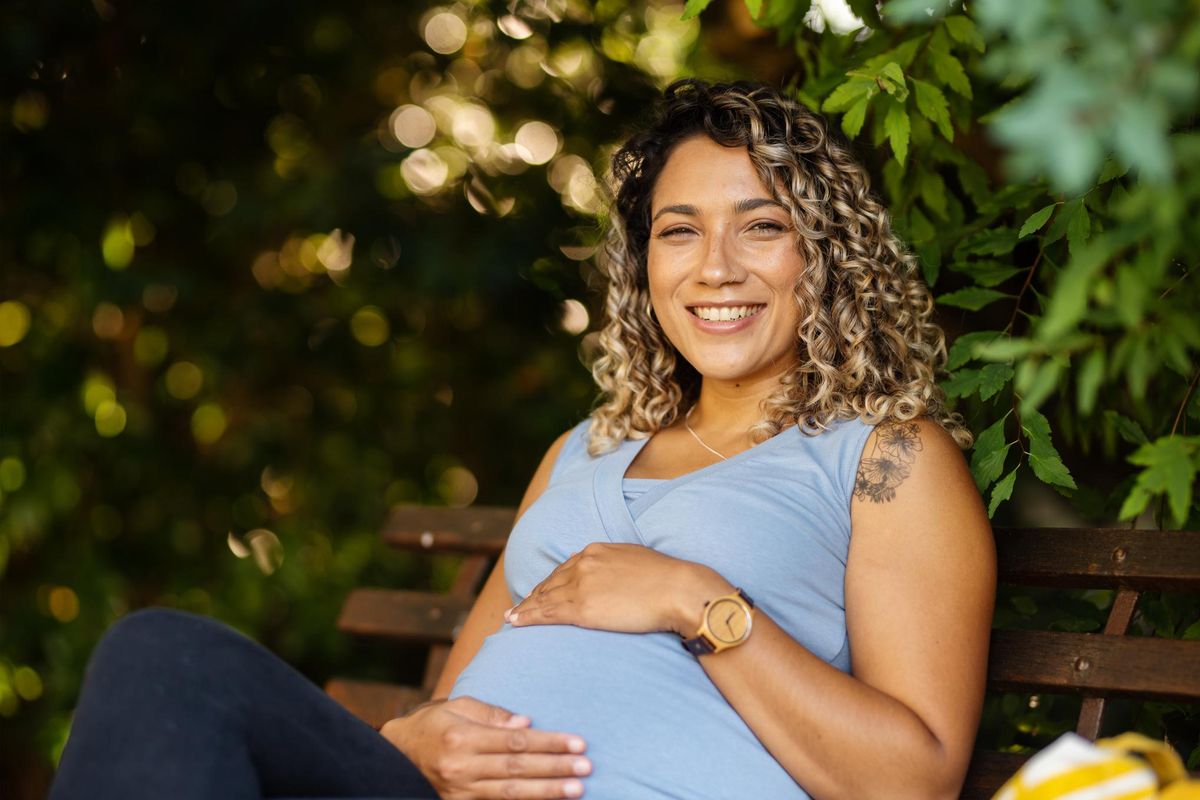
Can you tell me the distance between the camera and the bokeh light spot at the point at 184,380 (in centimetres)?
470

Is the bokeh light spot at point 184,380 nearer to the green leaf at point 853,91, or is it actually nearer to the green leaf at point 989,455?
the green leaf at point 853,91

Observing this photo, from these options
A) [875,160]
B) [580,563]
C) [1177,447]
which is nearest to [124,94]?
[875,160]

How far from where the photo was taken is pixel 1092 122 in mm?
1079

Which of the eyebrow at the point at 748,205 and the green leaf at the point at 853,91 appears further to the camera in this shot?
the eyebrow at the point at 748,205

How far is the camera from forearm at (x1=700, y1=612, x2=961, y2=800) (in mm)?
1885

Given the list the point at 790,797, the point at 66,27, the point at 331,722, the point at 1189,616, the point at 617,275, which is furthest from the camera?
the point at 66,27

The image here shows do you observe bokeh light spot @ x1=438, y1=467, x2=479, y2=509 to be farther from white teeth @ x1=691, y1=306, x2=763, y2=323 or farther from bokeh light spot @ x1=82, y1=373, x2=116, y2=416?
white teeth @ x1=691, y1=306, x2=763, y2=323

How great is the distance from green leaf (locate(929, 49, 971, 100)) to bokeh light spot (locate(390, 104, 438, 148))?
2417 millimetres

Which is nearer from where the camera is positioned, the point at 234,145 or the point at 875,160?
the point at 875,160

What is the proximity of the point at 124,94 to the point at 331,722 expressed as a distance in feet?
9.57

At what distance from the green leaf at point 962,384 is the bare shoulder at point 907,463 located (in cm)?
16

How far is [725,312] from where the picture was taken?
2.41 meters

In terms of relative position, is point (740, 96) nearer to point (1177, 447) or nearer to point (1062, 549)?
point (1062, 549)

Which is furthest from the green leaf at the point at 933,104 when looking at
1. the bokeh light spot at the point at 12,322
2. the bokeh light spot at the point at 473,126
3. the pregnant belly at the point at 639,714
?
the bokeh light spot at the point at 12,322
